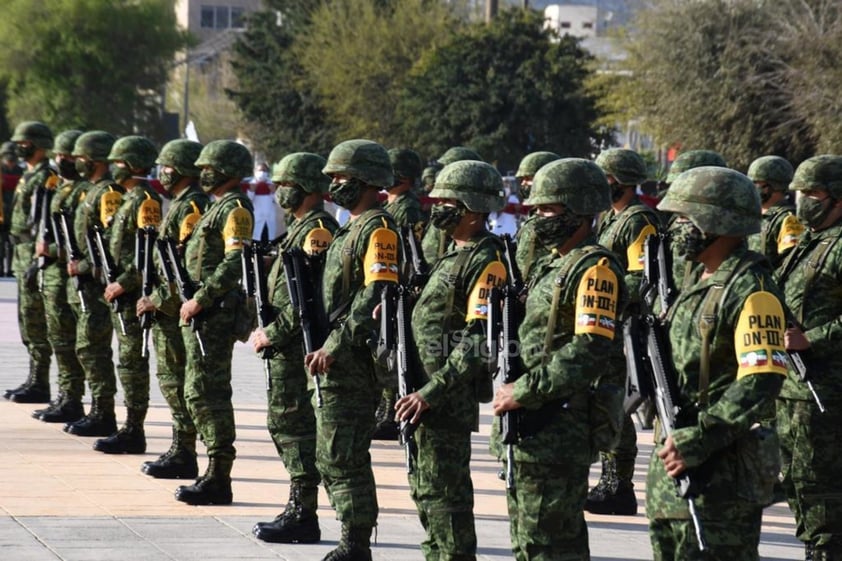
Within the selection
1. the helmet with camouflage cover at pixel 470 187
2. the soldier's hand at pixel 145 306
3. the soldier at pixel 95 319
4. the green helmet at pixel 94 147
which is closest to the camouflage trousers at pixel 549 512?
the helmet with camouflage cover at pixel 470 187

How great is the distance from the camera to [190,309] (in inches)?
360

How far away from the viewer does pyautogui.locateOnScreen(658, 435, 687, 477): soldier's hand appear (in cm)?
551

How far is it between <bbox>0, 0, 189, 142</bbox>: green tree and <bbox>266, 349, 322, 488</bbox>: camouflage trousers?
38649 mm

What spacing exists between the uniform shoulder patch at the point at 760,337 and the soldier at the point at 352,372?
253cm

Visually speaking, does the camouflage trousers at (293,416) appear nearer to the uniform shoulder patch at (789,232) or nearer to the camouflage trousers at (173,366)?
the camouflage trousers at (173,366)

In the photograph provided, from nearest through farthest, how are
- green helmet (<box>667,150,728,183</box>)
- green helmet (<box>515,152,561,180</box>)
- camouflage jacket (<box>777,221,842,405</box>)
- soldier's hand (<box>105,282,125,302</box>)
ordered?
camouflage jacket (<box>777,221,842,405</box>) < soldier's hand (<box>105,282,125,302</box>) < green helmet (<box>667,150,728,183</box>) < green helmet (<box>515,152,561,180</box>)

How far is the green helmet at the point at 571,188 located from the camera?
652cm

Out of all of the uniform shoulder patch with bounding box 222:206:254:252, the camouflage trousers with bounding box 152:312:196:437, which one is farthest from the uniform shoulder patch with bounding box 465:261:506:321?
the camouflage trousers with bounding box 152:312:196:437

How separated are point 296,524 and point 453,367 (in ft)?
6.85

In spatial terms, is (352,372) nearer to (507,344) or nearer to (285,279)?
(285,279)

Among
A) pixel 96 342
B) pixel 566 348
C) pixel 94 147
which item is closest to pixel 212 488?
pixel 96 342

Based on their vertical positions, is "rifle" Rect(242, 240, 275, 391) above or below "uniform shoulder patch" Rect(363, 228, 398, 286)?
below

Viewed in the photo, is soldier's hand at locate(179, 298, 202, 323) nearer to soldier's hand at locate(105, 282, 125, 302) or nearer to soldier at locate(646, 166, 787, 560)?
soldier's hand at locate(105, 282, 125, 302)

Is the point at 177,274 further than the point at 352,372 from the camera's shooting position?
Yes
